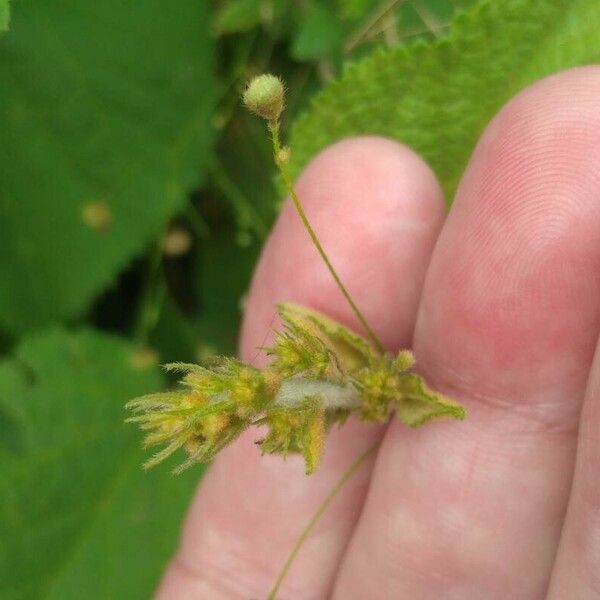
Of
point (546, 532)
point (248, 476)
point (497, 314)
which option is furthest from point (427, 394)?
point (248, 476)

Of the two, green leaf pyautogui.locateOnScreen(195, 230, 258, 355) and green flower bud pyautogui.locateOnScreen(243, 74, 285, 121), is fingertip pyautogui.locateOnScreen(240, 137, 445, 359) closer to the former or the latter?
green flower bud pyautogui.locateOnScreen(243, 74, 285, 121)

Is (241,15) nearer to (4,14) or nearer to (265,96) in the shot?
(4,14)

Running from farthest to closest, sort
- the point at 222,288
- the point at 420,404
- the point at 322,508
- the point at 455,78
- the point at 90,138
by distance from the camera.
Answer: the point at 222,288
the point at 90,138
the point at 322,508
the point at 455,78
the point at 420,404

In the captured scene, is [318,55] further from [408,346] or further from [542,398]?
[542,398]

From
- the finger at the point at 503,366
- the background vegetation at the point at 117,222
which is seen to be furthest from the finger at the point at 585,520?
the background vegetation at the point at 117,222

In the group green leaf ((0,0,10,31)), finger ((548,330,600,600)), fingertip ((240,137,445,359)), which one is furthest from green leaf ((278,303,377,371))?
green leaf ((0,0,10,31))

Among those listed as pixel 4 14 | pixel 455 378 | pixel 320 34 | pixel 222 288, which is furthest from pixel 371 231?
pixel 222 288
